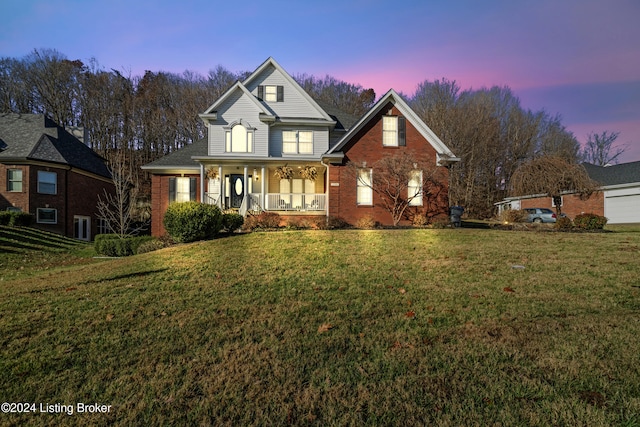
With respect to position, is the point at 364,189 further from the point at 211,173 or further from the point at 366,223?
the point at 211,173

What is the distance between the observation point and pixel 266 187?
1962 cm

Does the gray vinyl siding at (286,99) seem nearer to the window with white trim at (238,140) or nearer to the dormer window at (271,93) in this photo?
the dormer window at (271,93)

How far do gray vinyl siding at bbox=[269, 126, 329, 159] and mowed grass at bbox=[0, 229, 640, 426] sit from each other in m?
13.0

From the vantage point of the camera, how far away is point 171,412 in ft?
9.27

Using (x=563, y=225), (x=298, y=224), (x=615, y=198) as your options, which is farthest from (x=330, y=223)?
(x=615, y=198)

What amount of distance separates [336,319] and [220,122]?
16.9 m

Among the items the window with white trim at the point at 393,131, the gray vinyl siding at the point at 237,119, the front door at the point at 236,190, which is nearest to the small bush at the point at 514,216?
the window with white trim at the point at 393,131

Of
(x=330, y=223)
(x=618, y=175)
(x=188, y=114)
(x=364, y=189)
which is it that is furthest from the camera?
(x=188, y=114)

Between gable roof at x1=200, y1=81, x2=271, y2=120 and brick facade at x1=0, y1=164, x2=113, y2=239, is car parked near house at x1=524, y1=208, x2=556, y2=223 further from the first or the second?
brick facade at x1=0, y1=164, x2=113, y2=239

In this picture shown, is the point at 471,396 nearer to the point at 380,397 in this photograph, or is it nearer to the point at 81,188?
the point at 380,397

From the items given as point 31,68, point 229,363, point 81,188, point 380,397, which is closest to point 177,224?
point 229,363

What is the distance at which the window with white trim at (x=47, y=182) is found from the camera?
72.9ft

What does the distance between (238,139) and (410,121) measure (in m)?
9.46

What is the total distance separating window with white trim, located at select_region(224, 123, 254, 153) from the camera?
19.2 meters
